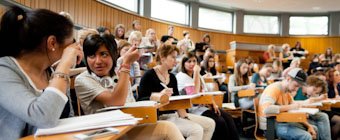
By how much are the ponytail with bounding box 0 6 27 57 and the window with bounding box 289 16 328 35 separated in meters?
12.5

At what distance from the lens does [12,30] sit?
1106 millimetres

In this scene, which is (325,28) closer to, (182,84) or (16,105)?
(182,84)

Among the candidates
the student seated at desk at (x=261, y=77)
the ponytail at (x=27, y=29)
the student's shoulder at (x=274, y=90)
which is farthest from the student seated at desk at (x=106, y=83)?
the student seated at desk at (x=261, y=77)

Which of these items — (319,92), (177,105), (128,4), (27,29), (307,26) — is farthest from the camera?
(307,26)

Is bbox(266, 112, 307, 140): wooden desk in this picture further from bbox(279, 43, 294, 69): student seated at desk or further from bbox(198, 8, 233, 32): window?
bbox(198, 8, 233, 32): window

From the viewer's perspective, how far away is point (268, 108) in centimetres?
280

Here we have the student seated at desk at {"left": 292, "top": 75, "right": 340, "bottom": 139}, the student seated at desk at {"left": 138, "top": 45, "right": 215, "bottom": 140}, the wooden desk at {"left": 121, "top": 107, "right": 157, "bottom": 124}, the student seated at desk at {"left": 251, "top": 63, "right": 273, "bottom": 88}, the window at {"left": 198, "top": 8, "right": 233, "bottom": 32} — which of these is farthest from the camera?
the window at {"left": 198, "top": 8, "right": 233, "bottom": 32}

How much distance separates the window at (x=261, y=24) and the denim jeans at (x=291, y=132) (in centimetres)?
968

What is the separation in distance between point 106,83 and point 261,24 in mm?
11513

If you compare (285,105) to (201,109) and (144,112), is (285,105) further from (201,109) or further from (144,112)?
(144,112)

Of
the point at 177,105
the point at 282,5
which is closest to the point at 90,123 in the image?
the point at 177,105

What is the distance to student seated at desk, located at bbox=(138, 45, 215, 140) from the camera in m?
2.47

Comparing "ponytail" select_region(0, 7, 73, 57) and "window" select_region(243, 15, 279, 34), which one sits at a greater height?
"window" select_region(243, 15, 279, 34)

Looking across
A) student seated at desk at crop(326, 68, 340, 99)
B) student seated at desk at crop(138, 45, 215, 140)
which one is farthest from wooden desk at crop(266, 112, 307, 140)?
student seated at desk at crop(326, 68, 340, 99)
